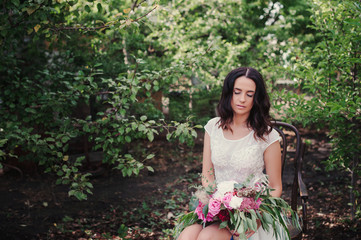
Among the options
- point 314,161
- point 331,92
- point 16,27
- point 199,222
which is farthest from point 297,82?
point 314,161

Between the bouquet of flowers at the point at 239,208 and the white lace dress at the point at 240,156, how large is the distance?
29 cm

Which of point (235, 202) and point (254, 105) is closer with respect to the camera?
point (235, 202)

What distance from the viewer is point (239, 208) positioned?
2080 millimetres

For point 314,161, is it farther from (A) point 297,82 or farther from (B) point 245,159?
(B) point 245,159

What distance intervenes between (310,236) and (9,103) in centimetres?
386

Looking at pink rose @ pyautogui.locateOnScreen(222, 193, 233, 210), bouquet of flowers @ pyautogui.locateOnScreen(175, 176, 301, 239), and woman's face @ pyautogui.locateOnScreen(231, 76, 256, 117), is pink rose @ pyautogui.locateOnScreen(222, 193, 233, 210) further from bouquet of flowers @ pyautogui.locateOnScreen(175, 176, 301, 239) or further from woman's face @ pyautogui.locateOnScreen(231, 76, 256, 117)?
woman's face @ pyautogui.locateOnScreen(231, 76, 256, 117)

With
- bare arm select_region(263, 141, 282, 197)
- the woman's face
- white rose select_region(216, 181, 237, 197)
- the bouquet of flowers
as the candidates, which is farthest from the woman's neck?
white rose select_region(216, 181, 237, 197)

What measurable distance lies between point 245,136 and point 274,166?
34 centimetres

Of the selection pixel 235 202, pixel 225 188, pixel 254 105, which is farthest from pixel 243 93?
pixel 235 202

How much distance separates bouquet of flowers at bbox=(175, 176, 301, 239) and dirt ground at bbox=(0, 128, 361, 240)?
185cm

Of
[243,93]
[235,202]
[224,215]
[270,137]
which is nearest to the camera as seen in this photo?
[235,202]

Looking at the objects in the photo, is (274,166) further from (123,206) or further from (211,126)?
(123,206)

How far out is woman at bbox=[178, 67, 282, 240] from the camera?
259 cm

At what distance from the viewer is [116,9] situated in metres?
6.08
